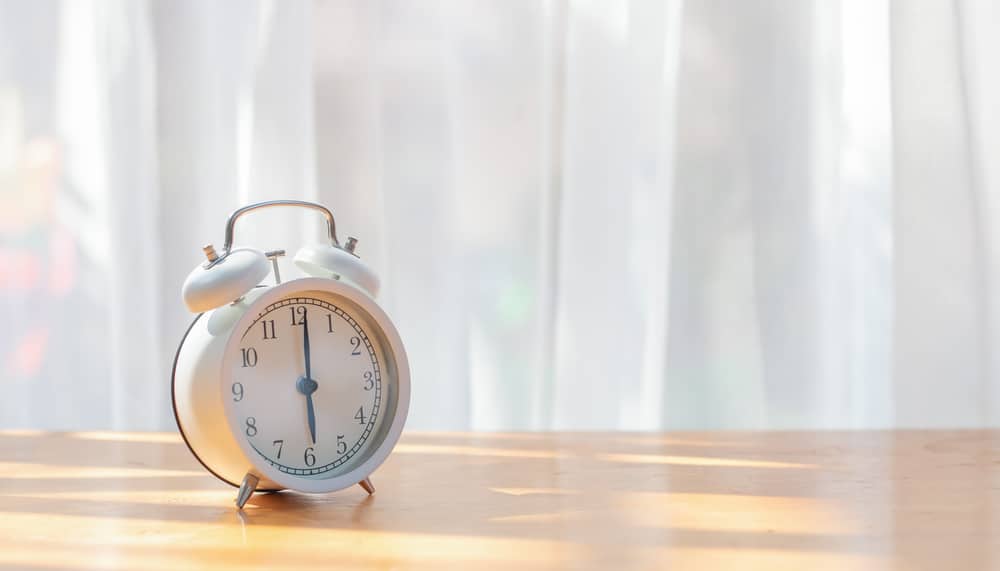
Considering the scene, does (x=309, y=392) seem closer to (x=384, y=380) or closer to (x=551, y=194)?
(x=384, y=380)

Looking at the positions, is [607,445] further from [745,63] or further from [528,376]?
[745,63]

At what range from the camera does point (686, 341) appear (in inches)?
70.1

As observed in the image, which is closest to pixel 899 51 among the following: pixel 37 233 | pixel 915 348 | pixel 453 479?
→ pixel 915 348

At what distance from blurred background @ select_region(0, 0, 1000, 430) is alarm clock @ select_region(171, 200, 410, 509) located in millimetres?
900

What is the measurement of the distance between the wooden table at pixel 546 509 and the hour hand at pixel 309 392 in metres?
0.06

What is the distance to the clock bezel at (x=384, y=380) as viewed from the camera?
802mm

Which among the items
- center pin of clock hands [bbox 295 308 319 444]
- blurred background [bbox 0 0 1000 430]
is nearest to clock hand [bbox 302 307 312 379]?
center pin of clock hands [bbox 295 308 319 444]

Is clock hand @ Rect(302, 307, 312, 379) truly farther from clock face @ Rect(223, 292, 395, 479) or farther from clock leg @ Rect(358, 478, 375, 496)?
clock leg @ Rect(358, 478, 375, 496)

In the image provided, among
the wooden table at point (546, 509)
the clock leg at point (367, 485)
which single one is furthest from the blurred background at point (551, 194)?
the clock leg at point (367, 485)

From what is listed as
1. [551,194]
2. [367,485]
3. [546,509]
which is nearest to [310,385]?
[367,485]

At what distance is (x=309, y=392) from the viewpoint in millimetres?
840

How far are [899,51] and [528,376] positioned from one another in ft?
2.61

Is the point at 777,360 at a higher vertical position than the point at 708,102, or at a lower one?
lower

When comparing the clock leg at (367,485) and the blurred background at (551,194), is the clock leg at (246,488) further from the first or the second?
the blurred background at (551,194)
